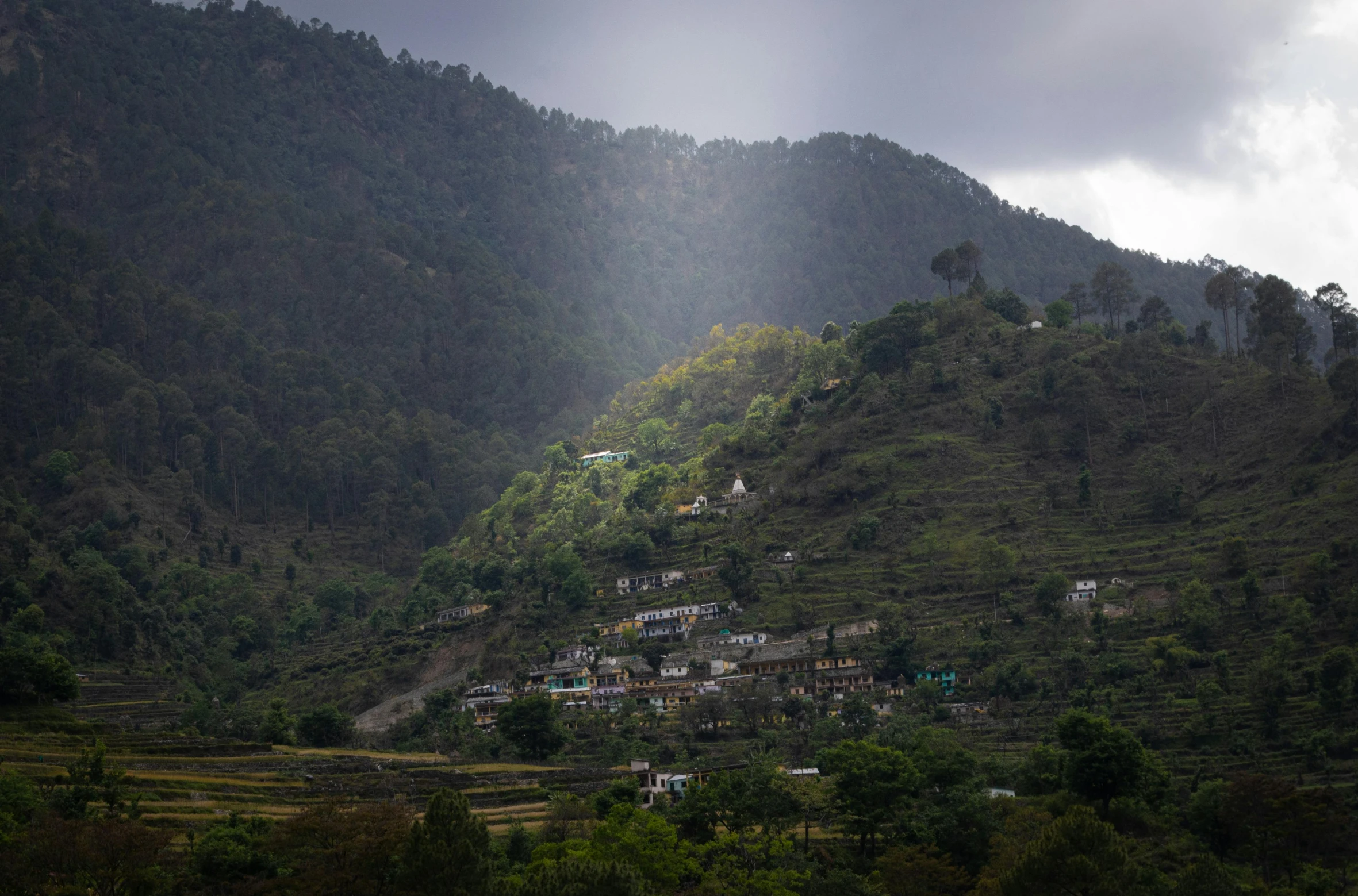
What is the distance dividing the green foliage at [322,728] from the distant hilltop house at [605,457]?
47.0m

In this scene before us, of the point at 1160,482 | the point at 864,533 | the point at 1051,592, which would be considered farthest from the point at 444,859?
the point at 1160,482

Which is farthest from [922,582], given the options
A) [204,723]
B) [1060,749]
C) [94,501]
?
[94,501]

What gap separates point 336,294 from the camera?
465 feet

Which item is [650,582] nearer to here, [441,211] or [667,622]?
[667,622]

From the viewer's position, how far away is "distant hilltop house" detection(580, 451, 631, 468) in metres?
104

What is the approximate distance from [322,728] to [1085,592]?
35373 millimetres

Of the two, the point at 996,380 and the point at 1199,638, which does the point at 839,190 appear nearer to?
the point at 996,380

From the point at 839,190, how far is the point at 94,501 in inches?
4369

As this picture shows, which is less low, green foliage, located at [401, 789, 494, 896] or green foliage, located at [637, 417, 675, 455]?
green foliage, located at [637, 417, 675, 455]

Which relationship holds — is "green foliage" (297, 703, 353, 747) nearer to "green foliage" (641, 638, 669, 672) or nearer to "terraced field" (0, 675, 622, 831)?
"terraced field" (0, 675, 622, 831)

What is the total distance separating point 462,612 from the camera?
268 ft

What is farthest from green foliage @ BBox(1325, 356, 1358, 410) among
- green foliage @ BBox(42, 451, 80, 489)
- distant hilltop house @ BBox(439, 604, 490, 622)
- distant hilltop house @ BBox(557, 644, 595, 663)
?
green foliage @ BBox(42, 451, 80, 489)

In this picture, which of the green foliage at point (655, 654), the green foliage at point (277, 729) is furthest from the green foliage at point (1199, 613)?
the green foliage at point (277, 729)

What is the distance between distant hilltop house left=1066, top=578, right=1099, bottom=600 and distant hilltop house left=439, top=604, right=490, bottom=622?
3407 cm
